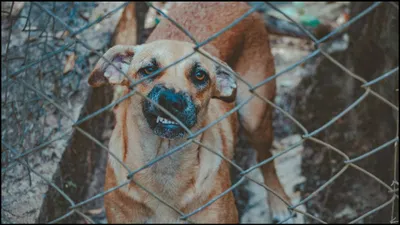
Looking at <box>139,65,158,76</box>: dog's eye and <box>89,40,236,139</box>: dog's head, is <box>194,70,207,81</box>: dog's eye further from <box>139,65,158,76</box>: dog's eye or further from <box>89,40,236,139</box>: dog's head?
<box>139,65,158,76</box>: dog's eye

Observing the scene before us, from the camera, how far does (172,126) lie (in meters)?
3.01

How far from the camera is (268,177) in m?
4.90

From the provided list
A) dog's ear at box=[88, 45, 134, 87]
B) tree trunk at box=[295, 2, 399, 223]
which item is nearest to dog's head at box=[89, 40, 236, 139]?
dog's ear at box=[88, 45, 134, 87]

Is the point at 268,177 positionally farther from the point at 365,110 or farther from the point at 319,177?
the point at 365,110

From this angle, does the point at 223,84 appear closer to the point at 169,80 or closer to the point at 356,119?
the point at 169,80

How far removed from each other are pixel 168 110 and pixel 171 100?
7 cm

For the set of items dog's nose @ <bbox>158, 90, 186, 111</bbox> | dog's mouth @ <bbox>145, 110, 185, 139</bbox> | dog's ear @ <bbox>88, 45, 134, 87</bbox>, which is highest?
dog's ear @ <bbox>88, 45, 134, 87</bbox>

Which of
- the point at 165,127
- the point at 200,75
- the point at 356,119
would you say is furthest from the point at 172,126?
the point at 356,119

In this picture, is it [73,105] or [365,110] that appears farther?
[365,110]

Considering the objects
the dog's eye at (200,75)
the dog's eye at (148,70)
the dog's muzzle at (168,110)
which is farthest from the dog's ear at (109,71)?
the dog's eye at (200,75)

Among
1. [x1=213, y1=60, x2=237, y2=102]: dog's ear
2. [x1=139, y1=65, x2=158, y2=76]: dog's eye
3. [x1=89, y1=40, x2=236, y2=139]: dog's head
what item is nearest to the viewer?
[x1=89, y1=40, x2=236, y2=139]: dog's head

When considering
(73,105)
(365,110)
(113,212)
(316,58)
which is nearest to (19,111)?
(73,105)

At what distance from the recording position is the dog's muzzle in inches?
109

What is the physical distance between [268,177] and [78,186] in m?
1.58
